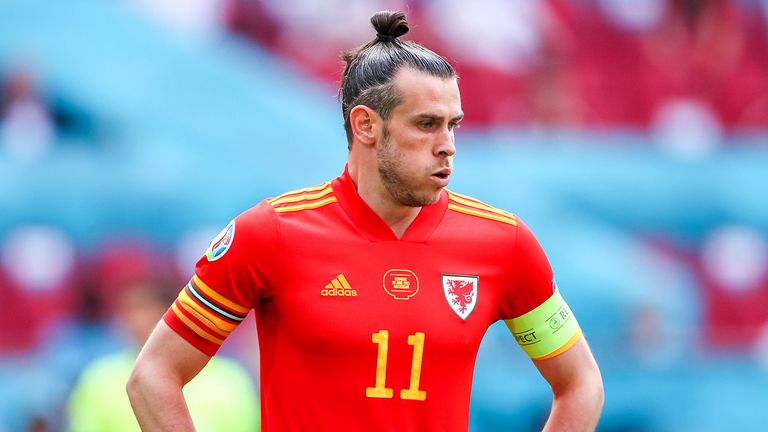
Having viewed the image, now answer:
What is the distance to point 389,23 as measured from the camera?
4109 millimetres

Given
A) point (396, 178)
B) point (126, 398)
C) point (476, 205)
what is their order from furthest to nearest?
point (126, 398), point (476, 205), point (396, 178)

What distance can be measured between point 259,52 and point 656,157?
3219 mm

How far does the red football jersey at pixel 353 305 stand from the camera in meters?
3.85

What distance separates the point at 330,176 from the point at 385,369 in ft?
15.1

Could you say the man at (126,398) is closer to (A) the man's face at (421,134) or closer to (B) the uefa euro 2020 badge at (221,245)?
(B) the uefa euro 2020 badge at (221,245)

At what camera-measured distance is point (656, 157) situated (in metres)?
9.45

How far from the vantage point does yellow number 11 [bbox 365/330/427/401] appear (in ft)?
12.6

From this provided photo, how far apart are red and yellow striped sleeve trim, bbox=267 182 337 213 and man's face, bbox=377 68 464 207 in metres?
0.25

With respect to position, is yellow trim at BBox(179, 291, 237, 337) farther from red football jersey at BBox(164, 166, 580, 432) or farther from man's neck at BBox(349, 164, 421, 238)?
man's neck at BBox(349, 164, 421, 238)

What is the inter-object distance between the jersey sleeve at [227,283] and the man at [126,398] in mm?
1966

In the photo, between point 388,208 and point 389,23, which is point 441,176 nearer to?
point 388,208

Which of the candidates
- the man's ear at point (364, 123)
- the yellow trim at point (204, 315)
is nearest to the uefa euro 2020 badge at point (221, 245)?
the yellow trim at point (204, 315)

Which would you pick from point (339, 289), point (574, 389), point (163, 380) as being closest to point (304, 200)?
point (339, 289)

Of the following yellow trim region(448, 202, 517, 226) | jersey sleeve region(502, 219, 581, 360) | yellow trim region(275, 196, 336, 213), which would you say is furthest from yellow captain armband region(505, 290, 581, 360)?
yellow trim region(275, 196, 336, 213)
